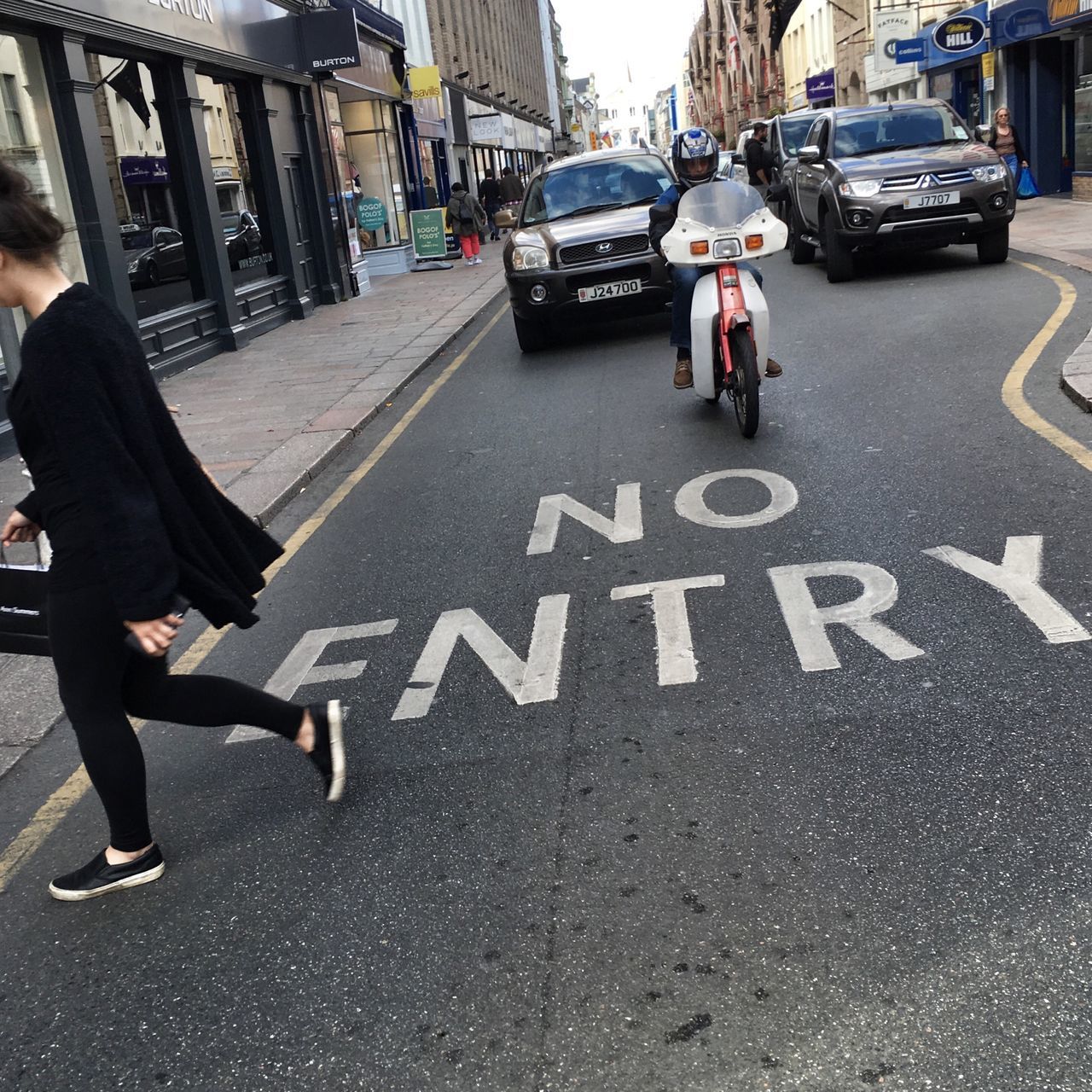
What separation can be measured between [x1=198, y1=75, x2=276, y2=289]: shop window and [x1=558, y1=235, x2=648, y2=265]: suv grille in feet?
19.3

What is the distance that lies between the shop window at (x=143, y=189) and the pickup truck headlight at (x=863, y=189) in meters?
7.61

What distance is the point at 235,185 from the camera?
16750 mm

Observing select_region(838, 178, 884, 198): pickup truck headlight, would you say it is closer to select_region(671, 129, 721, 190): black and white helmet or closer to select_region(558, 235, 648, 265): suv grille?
select_region(558, 235, 648, 265): suv grille

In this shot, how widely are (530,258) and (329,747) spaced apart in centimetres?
881

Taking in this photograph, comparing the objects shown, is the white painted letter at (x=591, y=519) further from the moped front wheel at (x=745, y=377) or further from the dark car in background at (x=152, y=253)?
the dark car in background at (x=152, y=253)

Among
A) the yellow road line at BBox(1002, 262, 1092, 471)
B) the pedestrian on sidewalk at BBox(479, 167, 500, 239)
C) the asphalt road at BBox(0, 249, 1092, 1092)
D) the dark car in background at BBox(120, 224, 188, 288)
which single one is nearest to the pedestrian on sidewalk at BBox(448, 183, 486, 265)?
the pedestrian on sidewalk at BBox(479, 167, 500, 239)

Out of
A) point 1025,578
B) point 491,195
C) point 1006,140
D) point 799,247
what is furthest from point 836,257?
point 491,195

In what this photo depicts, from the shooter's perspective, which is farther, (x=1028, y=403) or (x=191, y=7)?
(x=191, y=7)

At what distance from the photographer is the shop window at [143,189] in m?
12.7

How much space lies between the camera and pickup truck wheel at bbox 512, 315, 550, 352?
12.4 metres

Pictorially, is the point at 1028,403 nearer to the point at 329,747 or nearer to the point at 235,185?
the point at 329,747

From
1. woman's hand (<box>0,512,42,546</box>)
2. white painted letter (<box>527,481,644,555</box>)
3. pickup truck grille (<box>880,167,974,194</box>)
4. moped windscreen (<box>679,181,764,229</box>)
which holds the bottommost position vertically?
white painted letter (<box>527,481,644,555</box>)

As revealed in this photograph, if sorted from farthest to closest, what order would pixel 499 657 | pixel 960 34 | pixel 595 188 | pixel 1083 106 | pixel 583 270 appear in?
pixel 960 34 < pixel 1083 106 < pixel 595 188 < pixel 583 270 < pixel 499 657

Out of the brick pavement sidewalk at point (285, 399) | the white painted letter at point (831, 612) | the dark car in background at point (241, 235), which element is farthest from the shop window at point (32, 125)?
the white painted letter at point (831, 612)
